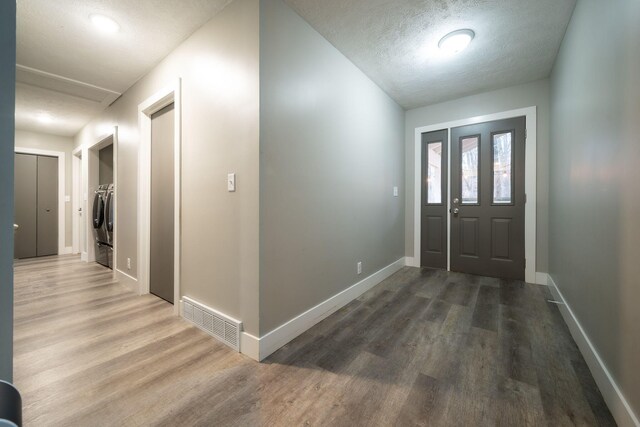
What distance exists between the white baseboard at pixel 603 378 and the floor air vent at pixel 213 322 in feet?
6.49

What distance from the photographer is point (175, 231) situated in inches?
89.9

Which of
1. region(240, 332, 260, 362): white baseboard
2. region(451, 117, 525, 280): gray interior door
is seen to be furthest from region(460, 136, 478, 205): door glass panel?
region(240, 332, 260, 362): white baseboard

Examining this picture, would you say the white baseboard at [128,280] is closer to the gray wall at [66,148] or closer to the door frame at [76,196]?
the door frame at [76,196]

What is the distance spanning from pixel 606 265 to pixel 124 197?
4403 millimetres

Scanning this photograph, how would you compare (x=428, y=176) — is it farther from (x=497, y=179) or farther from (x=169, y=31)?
(x=169, y=31)

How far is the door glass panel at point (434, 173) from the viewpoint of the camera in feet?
12.3

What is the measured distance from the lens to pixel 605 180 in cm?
136

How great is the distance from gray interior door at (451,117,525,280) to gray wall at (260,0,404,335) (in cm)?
135

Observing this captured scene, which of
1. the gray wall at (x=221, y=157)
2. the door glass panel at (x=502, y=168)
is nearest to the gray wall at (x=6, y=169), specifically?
the gray wall at (x=221, y=157)

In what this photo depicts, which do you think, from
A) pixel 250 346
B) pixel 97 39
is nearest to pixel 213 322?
pixel 250 346

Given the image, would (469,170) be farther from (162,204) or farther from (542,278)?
(162,204)

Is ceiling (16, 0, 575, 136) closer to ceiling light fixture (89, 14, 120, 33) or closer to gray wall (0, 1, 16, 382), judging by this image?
ceiling light fixture (89, 14, 120, 33)

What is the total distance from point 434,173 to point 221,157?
3138 millimetres

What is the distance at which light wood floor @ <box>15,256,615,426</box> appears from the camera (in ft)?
3.92
